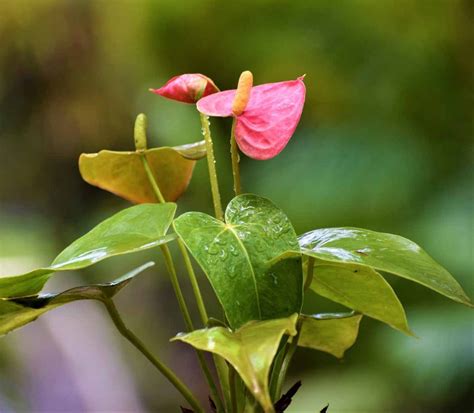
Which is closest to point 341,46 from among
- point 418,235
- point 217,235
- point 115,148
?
point 418,235

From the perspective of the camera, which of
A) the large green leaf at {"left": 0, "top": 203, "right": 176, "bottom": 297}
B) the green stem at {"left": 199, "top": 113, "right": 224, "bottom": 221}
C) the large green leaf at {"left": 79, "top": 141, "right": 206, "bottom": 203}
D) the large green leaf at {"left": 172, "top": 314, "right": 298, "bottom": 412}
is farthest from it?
the large green leaf at {"left": 79, "top": 141, "right": 206, "bottom": 203}

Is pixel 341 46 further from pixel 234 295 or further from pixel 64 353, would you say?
pixel 234 295

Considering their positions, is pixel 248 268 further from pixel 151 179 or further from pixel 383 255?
pixel 151 179

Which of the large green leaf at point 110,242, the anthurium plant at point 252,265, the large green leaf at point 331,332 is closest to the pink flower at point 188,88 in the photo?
the anthurium plant at point 252,265

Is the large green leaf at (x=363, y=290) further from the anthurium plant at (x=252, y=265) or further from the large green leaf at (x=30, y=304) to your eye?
the large green leaf at (x=30, y=304)

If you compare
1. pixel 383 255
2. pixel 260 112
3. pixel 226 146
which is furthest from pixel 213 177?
pixel 226 146

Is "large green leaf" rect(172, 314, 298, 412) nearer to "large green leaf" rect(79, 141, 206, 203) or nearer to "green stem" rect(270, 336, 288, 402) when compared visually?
"green stem" rect(270, 336, 288, 402)

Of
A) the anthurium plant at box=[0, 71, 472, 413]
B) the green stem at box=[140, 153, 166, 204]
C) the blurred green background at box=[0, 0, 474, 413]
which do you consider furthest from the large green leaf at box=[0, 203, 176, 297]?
the blurred green background at box=[0, 0, 474, 413]
